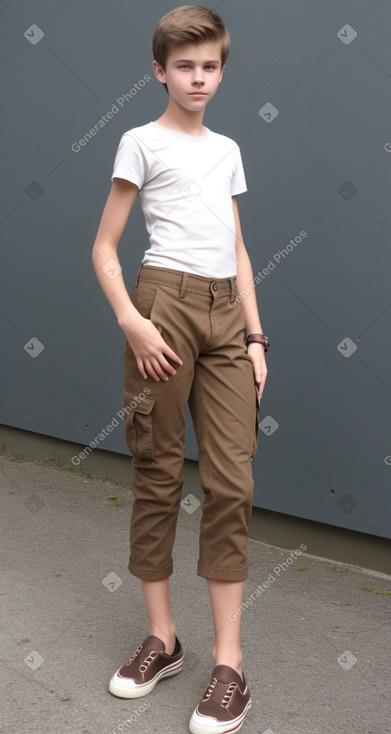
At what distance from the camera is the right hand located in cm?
226

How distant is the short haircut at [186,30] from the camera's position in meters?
2.24

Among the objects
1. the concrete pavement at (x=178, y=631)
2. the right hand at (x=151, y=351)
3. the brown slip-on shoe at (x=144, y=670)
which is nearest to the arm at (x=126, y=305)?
the right hand at (x=151, y=351)

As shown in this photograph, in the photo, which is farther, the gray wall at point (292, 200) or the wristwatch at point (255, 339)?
the gray wall at point (292, 200)

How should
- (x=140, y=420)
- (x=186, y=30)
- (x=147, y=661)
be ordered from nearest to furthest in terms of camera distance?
1. (x=186, y=30)
2. (x=140, y=420)
3. (x=147, y=661)

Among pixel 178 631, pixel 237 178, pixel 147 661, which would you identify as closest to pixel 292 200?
pixel 237 178

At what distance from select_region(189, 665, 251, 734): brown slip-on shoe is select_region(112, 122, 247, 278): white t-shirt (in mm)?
1009

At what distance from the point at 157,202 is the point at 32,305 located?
2258 millimetres

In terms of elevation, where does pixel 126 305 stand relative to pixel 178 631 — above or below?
above

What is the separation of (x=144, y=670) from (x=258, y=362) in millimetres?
865

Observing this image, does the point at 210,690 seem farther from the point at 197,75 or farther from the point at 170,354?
the point at 197,75

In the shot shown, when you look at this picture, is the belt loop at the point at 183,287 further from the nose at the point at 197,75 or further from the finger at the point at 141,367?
the nose at the point at 197,75

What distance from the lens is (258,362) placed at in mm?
2480

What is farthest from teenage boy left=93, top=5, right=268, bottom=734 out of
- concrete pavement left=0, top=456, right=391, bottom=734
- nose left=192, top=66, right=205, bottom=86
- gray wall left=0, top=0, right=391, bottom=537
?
gray wall left=0, top=0, right=391, bottom=537

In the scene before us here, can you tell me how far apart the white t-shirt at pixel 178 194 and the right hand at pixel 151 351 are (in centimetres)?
18
